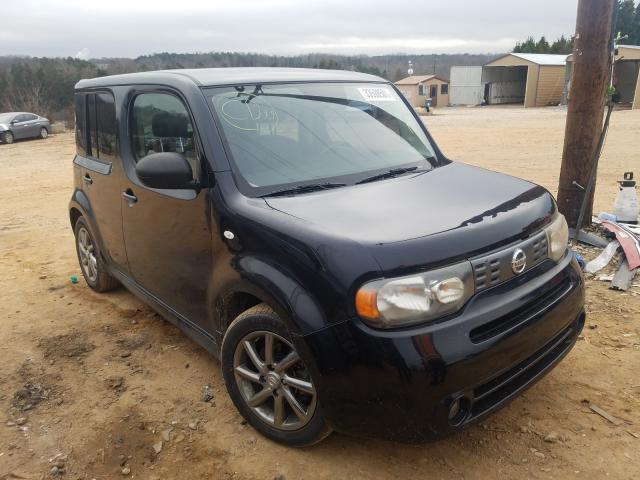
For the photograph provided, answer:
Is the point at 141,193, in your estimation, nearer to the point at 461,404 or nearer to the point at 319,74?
the point at 319,74

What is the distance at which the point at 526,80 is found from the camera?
44.6m

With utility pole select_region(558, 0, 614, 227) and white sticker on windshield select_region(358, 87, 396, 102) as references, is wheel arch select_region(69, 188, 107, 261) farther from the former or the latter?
utility pole select_region(558, 0, 614, 227)

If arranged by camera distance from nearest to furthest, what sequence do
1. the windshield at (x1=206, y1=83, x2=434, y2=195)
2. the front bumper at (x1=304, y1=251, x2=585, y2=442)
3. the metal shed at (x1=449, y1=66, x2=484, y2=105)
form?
the front bumper at (x1=304, y1=251, x2=585, y2=442) → the windshield at (x1=206, y1=83, x2=434, y2=195) → the metal shed at (x1=449, y1=66, x2=484, y2=105)

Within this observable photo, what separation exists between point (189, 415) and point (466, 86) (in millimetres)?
49588

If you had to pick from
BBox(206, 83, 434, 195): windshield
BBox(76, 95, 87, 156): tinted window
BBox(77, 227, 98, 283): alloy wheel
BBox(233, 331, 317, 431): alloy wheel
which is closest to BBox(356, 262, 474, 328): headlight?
BBox(233, 331, 317, 431): alloy wheel

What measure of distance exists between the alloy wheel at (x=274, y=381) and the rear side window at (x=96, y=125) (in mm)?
1965

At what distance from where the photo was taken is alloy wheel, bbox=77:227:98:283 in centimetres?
481

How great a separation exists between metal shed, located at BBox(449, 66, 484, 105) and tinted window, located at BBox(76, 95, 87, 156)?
47.5 m

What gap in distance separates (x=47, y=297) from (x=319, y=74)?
338cm

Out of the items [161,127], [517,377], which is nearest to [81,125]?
[161,127]

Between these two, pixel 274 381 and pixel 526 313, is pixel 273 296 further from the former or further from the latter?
pixel 526 313

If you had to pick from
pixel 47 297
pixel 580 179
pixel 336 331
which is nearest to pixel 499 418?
pixel 336 331

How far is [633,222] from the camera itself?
5.73m

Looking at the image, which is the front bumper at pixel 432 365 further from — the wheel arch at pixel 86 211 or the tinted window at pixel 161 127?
the wheel arch at pixel 86 211
